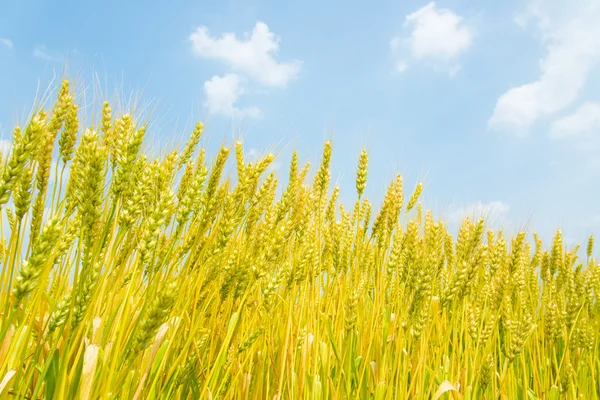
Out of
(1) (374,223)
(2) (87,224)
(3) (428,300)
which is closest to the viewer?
(2) (87,224)

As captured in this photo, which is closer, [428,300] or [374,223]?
[428,300]

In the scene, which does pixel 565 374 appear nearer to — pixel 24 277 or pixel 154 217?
pixel 154 217

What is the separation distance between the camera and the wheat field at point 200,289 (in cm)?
153

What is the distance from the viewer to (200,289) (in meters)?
2.26

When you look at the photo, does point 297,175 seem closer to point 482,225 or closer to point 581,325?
point 482,225

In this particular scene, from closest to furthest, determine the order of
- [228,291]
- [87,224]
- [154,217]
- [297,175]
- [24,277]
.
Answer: [24,277]
[87,224]
[154,217]
[228,291]
[297,175]

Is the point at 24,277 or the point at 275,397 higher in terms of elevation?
the point at 24,277

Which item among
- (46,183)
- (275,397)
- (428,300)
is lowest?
(275,397)

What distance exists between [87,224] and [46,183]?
1.03 m

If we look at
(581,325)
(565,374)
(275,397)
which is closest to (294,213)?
(275,397)

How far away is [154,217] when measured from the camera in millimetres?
1524

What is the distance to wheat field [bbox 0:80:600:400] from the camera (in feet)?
5.02

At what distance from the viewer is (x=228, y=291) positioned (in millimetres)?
2156

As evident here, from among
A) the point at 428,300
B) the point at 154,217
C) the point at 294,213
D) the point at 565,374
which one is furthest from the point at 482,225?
the point at 154,217
